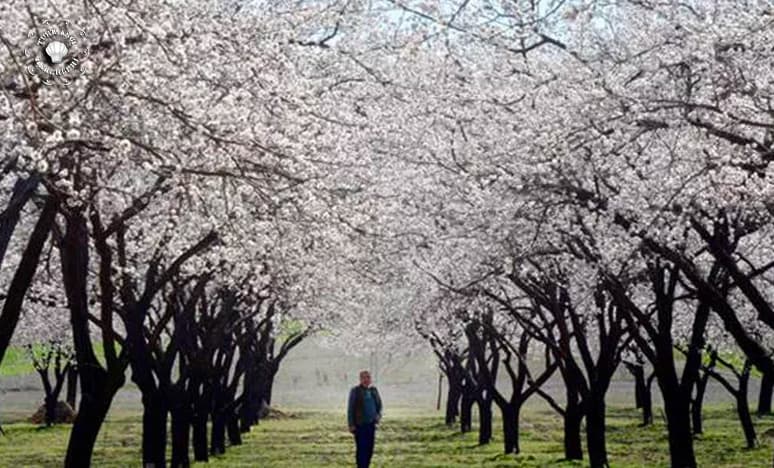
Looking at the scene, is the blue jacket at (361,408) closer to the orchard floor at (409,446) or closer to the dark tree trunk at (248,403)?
the orchard floor at (409,446)

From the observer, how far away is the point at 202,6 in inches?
556

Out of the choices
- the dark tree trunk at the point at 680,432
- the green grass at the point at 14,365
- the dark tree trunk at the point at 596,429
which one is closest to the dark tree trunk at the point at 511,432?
the dark tree trunk at the point at 596,429

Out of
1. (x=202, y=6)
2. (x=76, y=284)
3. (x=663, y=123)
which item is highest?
(x=202, y=6)

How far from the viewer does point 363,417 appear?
22.4 m

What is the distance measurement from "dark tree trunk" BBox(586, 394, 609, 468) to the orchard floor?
1.63 m

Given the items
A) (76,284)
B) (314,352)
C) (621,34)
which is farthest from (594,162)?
(314,352)

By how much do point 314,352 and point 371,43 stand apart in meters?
88.1

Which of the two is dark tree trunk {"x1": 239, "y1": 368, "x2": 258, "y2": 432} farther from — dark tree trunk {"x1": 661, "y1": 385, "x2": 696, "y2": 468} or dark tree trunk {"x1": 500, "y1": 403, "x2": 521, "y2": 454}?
dark tree trunk {"x1": 661, "y1": 385, "x2": 696, "y2": 468}

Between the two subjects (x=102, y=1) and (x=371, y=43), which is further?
(x=371, y=43)

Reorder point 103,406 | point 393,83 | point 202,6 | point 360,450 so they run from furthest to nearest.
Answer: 1. point 360,450
2. point 393,83
3. point 103,406
4. point 202,6

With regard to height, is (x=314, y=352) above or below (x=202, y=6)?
above

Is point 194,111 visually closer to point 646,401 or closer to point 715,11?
point 715,11

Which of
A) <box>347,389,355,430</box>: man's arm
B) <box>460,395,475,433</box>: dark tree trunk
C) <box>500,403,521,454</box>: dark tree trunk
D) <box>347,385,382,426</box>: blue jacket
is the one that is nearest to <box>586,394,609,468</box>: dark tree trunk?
<box>347,385,382,426</box>: blue jacket

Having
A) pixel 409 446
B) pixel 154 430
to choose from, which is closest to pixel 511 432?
pixel 409 446
